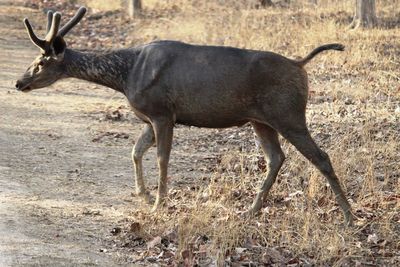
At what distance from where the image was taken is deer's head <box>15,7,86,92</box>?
1029 centimetres

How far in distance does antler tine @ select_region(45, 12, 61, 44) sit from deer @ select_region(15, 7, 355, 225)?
0.01 metres

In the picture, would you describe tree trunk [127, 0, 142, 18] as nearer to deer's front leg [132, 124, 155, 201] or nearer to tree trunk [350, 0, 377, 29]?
tree trunk [350, 0, 377, 29]

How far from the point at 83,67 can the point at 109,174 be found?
188cm

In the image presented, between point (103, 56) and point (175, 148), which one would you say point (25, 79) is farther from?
point (175, 148)

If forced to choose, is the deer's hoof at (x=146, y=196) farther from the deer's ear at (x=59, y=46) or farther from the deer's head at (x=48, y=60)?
the deer's ear at (x=59, y=46)

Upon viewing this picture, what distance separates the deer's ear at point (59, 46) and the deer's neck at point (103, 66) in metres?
0.08

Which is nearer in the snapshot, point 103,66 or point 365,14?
point 103,66

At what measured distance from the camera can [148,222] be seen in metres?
9.22

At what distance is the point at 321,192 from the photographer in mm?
10195

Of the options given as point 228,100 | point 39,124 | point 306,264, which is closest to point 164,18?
point 39,124

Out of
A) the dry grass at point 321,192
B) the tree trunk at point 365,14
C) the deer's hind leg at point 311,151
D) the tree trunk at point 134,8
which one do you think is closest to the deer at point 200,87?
the deer's hind leg at point 311,151

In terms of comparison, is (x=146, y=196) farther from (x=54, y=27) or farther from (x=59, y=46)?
(x=54, y=27)

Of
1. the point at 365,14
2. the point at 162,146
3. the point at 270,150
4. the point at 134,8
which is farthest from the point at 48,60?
the point at 134,8

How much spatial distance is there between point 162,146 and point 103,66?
1214 millimetres
